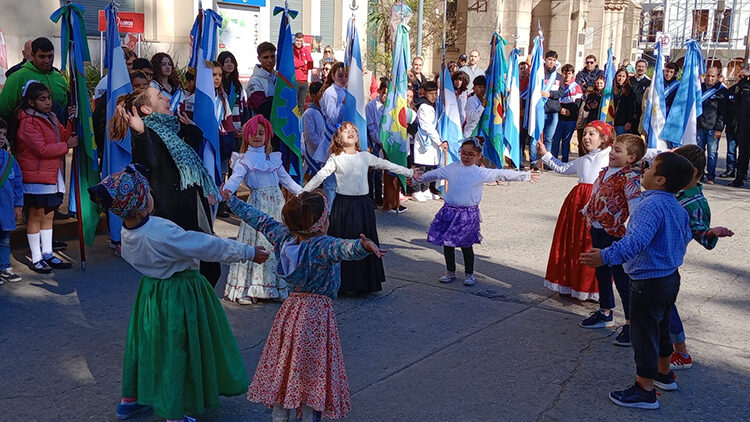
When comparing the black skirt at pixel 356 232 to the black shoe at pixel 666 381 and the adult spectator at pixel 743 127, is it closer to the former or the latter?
the black shoe at pixel 666 381

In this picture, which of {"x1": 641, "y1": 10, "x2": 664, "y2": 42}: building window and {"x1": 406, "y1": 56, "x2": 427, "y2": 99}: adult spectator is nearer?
{"x1": 406, "y1": 56, "x2": 427, "y2": 99}: adult spectator

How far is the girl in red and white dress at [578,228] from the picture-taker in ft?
21.0

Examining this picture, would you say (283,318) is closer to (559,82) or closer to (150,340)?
(150,340)

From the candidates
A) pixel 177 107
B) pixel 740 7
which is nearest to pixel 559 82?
pixel 177 107

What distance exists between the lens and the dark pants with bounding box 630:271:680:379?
4441mm

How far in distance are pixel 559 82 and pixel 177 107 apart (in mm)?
8710

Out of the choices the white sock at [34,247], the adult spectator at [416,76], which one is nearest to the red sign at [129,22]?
the adult spectator at [416,76]

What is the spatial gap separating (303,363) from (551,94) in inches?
450

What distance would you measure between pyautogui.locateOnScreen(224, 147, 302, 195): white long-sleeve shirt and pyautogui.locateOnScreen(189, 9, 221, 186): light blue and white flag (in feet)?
1.88

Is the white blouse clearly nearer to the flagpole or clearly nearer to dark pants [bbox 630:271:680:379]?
dark pants [bbox 630:271:680:379]

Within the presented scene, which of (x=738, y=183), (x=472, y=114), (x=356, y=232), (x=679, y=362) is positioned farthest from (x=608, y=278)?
(x=738, y=183)

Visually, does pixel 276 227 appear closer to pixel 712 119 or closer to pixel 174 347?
pixel 174 347

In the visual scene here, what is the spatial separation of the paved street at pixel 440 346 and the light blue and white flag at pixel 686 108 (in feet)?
17.5

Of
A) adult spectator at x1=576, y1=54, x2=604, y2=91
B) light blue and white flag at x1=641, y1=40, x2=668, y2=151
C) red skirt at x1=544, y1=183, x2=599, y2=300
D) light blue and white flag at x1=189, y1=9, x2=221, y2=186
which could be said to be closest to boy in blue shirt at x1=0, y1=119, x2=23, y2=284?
light blue and white flag at x1=189, y1=9, x2=221, y2=186
